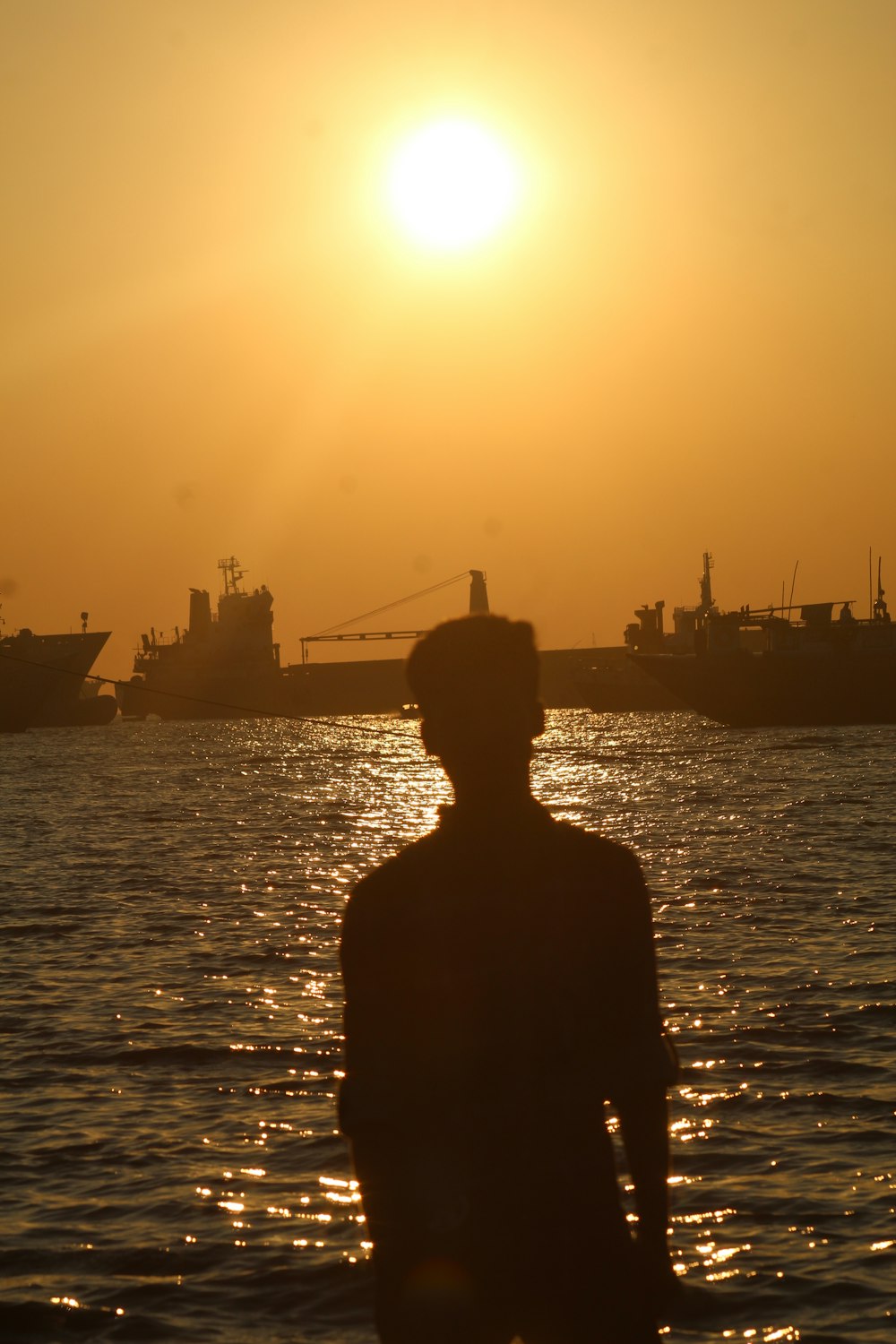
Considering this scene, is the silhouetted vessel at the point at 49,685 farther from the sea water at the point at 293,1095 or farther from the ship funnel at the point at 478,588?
the sea water at the point at 293,1095

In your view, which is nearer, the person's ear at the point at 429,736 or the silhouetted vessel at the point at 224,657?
the person's ear at the point at 429,736

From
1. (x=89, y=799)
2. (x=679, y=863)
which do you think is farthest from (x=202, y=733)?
(x=679, y=863)

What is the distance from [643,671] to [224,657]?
189 ft

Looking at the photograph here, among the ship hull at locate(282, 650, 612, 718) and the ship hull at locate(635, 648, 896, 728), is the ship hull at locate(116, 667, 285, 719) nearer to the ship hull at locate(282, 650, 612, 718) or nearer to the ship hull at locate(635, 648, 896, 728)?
the ship hull at locate(282, 650, 612, 718)

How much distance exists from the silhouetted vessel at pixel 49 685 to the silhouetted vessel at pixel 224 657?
6.57 metres

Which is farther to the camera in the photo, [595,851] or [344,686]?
[344,686]

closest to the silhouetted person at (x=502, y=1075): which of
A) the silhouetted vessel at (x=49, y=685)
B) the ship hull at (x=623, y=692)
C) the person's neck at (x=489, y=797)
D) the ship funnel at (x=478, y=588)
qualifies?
the person's neck at (x=489, y=797)

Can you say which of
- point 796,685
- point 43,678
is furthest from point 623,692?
point 43,678

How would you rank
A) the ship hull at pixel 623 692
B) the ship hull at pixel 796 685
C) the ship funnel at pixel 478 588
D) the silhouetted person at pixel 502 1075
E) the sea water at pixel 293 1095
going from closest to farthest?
the silhouetted person at pixel 502 1075 → the sea water at pixel 293 1095 → the ship hull at pixel 796 685 → the ship funnel at pixel 478 588 → the ship hull at pixel 623 692

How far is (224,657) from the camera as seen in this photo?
164 metres

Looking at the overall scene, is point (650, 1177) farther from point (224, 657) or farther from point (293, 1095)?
point (224, 657)

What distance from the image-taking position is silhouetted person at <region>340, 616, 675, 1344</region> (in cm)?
299

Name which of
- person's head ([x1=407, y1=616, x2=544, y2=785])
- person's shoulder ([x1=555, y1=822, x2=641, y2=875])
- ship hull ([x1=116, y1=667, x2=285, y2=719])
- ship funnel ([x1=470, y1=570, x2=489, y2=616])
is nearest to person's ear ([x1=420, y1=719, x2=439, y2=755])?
person's head ([x1=407, y1=616, x2=544, y2=785])

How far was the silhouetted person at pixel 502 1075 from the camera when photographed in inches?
118
